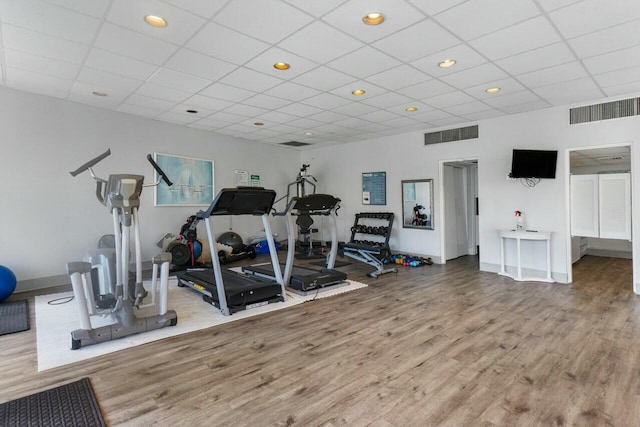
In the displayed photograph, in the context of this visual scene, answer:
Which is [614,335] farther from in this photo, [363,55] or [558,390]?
[363,55]

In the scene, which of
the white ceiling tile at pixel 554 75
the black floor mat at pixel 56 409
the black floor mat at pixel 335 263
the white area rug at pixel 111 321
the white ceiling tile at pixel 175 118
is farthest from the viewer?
the black floor mat at pixel 335 263

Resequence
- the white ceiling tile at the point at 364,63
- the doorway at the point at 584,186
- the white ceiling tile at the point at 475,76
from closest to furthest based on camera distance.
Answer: the white ceiling tile at the point at 364,63
the white ceiling tile at the point at 475,76
the doorway at the point at 584,186

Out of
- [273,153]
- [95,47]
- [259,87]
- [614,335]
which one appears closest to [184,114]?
[259,87]

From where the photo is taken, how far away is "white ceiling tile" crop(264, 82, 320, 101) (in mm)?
4570

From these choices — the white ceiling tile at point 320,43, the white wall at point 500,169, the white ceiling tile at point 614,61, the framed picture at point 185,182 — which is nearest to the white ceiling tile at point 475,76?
the white ceiling tile at point 614,61

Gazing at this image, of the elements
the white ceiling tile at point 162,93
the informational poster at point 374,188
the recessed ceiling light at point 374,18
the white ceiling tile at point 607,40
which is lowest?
the informational poster at point 374,188

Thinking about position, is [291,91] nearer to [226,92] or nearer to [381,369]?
[226,92]

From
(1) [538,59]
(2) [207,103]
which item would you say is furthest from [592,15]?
(2) [207,103]

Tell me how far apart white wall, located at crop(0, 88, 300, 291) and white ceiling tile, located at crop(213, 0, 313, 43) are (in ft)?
13.5

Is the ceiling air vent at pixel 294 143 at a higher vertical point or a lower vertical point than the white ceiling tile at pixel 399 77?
higher

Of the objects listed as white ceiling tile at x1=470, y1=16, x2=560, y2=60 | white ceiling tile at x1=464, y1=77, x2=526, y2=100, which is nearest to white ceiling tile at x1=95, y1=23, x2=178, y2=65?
white ceiling tile at x1=470, y1=16, x2=560, y2=60

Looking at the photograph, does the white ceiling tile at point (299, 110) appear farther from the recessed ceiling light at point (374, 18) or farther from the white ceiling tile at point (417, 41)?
the recessed ceiling light at point (374, 18)

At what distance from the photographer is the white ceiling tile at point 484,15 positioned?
106 inches

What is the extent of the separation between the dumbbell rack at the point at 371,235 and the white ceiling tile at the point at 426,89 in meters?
3.14
